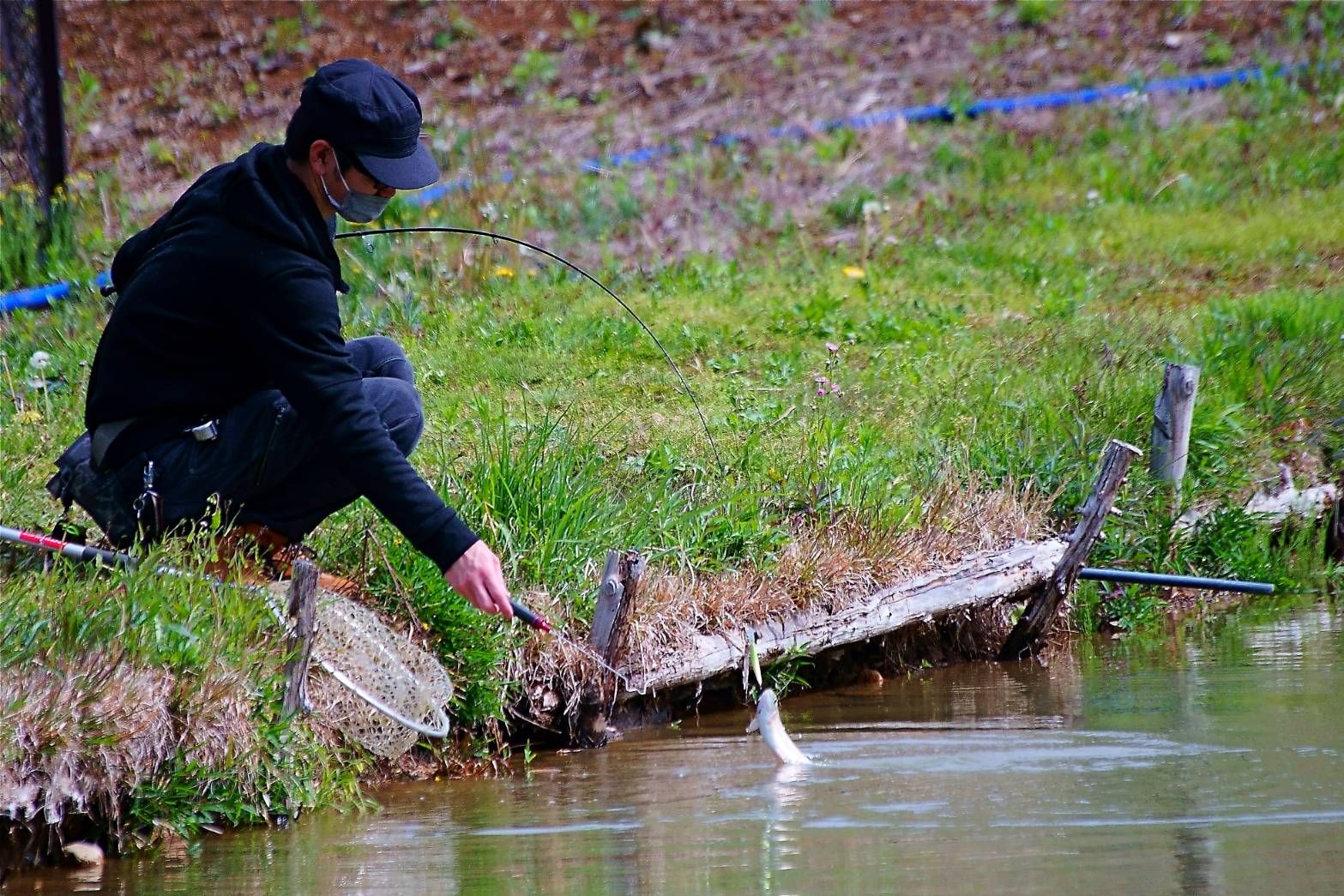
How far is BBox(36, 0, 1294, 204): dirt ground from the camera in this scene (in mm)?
12195

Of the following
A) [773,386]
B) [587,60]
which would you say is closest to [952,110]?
[587,60]

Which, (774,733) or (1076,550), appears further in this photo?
(1076,550)

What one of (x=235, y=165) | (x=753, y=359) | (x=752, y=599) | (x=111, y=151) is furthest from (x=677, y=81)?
(x=235, y=165)

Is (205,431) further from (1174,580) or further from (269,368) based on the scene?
(1174,580)

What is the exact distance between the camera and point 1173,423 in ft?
22.3

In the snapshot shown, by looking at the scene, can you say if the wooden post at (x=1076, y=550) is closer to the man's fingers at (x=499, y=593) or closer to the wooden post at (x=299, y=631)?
the man's fingers at (x=499, y=593)

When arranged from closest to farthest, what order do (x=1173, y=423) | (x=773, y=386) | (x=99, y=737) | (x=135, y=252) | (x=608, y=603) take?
(x=99, y=737)
(x=135, y=252)
(x=608, y=603)
(x=1173, y=423)
(x=773, y=386)

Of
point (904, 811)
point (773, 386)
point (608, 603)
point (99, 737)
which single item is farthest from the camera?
point (773, 386)

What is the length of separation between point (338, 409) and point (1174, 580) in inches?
136

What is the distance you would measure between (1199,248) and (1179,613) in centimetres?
381

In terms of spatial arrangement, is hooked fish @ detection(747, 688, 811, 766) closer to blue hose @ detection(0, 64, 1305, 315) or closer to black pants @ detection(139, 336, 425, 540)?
black pants @ detection(139, 336, 425, 540)

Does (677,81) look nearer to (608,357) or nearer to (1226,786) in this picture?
(608,357)

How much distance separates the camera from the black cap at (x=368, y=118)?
4.20 meters

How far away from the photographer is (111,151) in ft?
39.3
